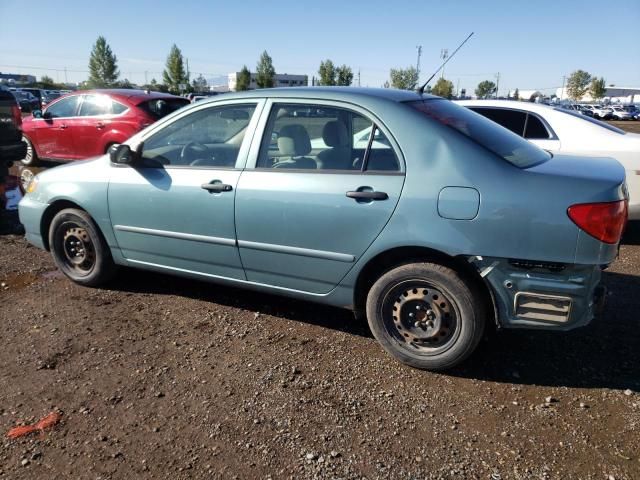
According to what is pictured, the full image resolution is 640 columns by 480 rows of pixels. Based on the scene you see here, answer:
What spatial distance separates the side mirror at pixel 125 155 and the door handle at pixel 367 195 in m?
1.83

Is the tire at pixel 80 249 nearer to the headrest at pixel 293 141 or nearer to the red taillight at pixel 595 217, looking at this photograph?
the headrest at pixel 293 141

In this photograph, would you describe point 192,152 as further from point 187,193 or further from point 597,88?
point 597,88

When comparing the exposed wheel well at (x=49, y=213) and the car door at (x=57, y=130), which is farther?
the car door at (x=57, y=130)

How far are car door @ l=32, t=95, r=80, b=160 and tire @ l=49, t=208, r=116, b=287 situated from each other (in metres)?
6.42

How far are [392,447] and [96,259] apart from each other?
3.05m

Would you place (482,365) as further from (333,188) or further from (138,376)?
(138,376)

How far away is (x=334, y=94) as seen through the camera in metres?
3.43

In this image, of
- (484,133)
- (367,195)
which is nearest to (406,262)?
(367,195)

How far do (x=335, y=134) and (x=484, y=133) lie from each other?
0.98 meters

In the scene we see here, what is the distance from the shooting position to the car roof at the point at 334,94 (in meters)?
3.36

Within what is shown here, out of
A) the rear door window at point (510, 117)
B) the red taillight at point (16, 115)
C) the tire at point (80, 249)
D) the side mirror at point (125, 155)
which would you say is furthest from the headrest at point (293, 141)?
the red taillight at point (16, 115)

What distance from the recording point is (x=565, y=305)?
279 cm

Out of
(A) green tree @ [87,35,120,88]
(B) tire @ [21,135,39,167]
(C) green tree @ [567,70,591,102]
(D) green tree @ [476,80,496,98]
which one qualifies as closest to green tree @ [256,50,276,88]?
(A) green tree @ [87,35,120,88]

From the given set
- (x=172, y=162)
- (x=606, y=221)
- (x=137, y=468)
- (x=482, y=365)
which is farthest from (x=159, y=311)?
(x=606, y=221)
